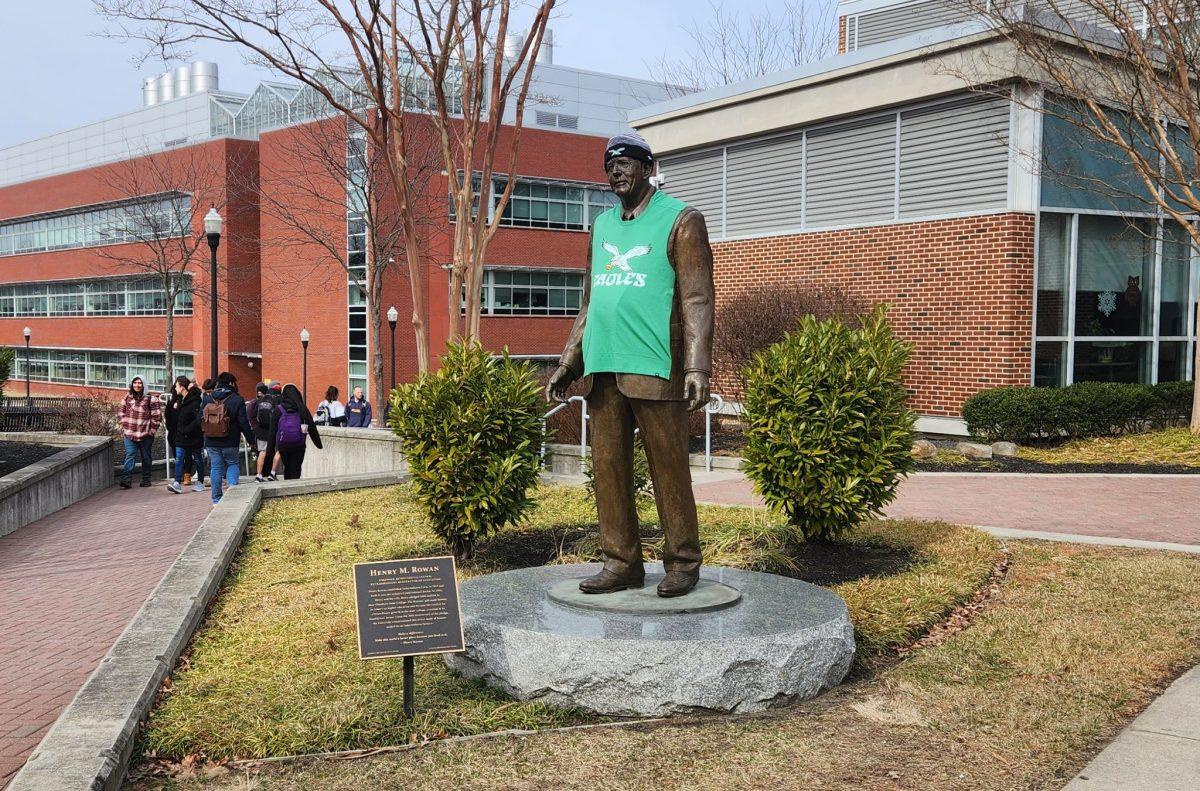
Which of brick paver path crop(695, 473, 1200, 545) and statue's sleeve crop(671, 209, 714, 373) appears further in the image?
brick paver path crop(695, 473, 1200, 545)

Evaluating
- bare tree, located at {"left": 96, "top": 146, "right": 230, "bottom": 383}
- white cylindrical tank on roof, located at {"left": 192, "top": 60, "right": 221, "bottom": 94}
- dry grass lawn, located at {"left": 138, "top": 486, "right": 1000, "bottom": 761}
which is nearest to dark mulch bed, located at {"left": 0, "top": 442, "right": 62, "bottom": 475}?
dry grass lawn, located at {"left": 138, "top": 486, "right": 1000, "bottom": 761}

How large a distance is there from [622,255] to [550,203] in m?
40.9

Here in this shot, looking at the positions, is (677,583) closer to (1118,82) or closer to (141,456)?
(141,456)

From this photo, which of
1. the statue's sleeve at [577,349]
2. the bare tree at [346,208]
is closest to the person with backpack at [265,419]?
the statue's sleeve at [577,349]

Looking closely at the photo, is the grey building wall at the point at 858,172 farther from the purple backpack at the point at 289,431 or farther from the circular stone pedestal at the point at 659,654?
the circular stone pedestal at the point at 659,654

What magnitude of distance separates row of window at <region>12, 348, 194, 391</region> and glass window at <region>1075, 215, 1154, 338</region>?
137ft

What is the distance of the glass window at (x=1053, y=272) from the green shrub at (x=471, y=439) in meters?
11.6

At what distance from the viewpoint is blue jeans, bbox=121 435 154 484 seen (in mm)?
17453

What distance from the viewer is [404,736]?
522cm

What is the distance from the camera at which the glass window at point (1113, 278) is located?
18359 mm

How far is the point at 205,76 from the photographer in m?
70.6

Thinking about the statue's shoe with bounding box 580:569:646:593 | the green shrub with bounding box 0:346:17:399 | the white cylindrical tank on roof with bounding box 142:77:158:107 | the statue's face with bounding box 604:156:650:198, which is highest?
the white cylindrical tank on roof with bounding box 142:77:158:107

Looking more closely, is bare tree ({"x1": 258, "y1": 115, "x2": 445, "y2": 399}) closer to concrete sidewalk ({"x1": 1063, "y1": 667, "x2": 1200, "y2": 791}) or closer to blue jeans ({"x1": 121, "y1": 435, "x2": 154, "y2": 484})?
blue jeans ({"x1": 121, "y1": 435, "x2": 154, "y2": 484})

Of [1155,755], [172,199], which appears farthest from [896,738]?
[172,199]
